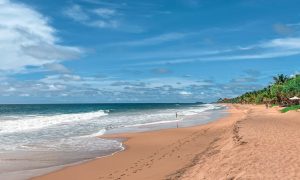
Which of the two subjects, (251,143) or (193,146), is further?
(193,146)

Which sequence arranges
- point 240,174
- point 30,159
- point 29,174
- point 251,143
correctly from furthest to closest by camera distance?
point 30,159, point 251,143, point 29,174, point 240,174

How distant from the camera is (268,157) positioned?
1160 centimetres

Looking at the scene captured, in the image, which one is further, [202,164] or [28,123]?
[28,123]

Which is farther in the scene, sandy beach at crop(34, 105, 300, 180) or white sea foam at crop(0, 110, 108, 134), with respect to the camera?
white sea foam at crop(0, 110, 108, 134)

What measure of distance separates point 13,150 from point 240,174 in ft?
42.2

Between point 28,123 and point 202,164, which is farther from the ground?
point 28,123

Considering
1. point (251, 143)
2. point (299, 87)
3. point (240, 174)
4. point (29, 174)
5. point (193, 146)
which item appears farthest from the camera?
point (299, 87)

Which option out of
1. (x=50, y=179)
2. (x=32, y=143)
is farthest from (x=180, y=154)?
(x=32, y=143)

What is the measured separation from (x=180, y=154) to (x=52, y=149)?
271 inches

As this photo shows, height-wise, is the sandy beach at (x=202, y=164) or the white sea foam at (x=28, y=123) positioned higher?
the white sea foam at (x=28, y=123)

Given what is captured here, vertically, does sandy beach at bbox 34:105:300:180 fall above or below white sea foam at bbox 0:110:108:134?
below

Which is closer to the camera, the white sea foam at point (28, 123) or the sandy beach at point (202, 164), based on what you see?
the sandy beach at point (202, 164)

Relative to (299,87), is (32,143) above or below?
below

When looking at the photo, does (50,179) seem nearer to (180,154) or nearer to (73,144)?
(180,154)
